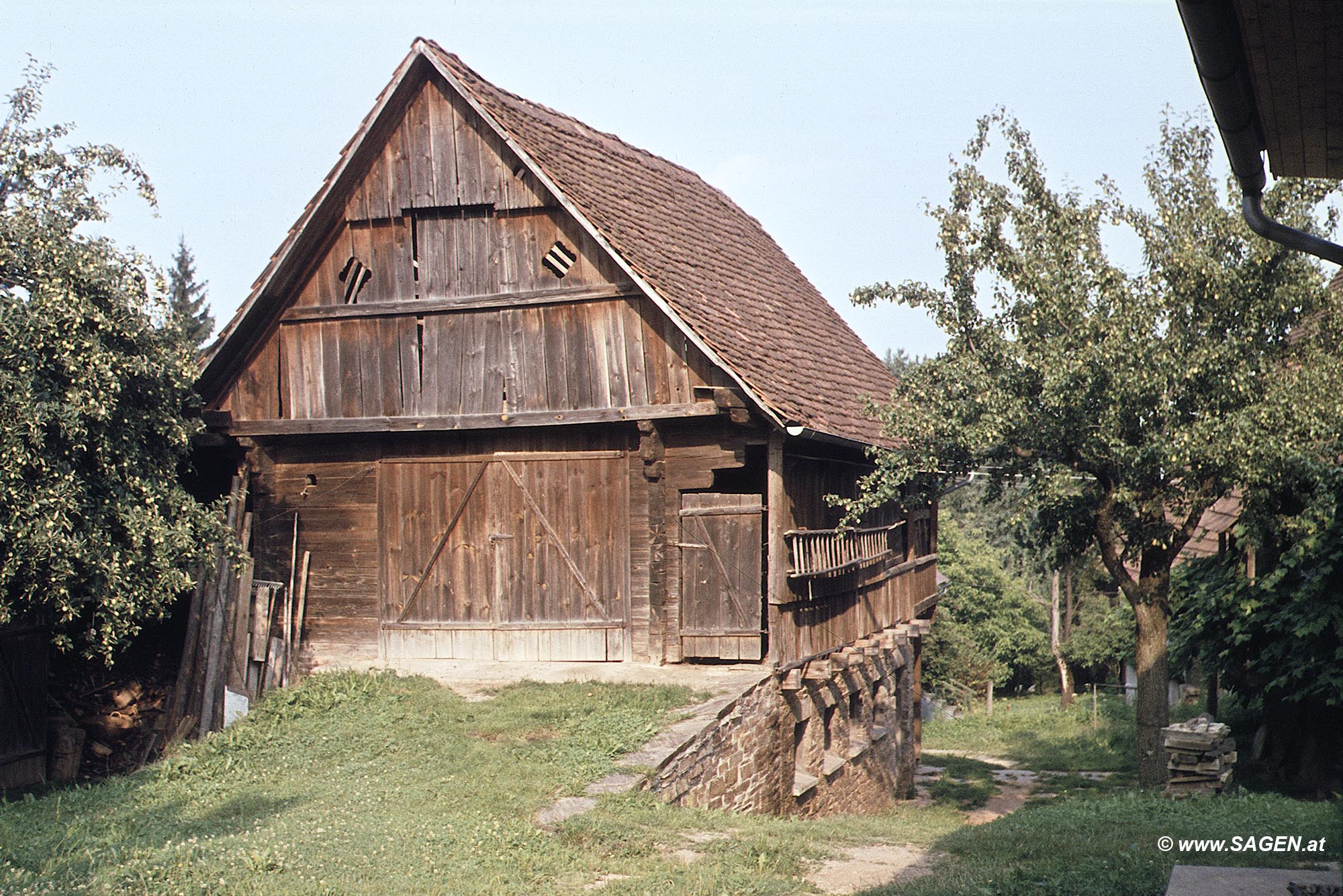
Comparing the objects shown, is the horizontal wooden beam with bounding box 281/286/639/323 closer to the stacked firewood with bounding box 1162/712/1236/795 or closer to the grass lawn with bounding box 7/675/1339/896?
the grass lawn with bounding box 7/675/1339/896

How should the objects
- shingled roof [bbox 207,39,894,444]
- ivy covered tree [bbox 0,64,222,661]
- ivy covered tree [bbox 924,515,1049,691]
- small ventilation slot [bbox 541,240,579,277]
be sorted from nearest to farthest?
ivy covered tree [bbox 0,64,222,661], shingled roof [bbox 207,39,894,444], small ventilation slot [bbox 541,240,579,277], ivy covered tree [bbox 924,515,1049,691]

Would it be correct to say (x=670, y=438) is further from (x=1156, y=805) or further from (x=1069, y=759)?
(x=1069, y=759)

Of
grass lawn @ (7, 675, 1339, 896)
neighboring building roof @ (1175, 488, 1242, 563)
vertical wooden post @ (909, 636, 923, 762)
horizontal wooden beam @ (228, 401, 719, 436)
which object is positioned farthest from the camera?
vertical wooden post @ (909, 636, 923, 762)

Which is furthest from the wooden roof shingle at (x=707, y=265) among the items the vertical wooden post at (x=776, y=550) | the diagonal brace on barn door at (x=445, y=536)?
the diagonal brace on barn door at (x=445, y=536)

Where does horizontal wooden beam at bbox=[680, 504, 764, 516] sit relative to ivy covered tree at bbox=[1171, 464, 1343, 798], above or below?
above

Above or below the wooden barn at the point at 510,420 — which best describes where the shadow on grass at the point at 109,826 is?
below

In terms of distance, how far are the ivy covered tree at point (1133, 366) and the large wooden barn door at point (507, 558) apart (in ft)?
10.9

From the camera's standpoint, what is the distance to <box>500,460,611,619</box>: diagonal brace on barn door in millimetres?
15047

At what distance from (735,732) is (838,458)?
18.6ft

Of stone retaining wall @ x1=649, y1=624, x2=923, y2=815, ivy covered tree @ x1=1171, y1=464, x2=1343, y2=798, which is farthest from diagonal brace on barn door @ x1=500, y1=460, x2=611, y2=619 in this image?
ivy covered tree @ x1=1171, y1=464, x2=1343, y2=798

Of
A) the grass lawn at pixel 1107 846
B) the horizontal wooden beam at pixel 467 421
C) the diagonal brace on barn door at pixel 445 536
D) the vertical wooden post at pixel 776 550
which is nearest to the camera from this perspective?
the grass lawn at pixel 1107 846

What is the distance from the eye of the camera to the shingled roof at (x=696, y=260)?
14.3m

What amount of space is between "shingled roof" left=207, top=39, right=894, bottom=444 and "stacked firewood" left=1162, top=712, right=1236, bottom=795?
5238 millimetres

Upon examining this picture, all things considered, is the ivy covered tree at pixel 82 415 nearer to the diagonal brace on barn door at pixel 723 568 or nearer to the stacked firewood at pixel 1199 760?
the diagonal brace on barn door at pixel 723 568
